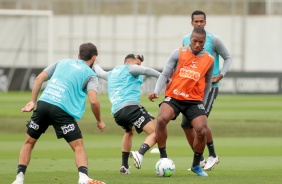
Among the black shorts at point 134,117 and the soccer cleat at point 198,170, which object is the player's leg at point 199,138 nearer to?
the soccer cleat at point 198,170

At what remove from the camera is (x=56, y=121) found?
11.4m

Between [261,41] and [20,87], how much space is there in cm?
1513

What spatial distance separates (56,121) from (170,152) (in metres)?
6.70

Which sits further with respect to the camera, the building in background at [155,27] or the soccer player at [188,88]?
the building in background at [155,27]

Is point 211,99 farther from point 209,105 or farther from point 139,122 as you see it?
point 139,122

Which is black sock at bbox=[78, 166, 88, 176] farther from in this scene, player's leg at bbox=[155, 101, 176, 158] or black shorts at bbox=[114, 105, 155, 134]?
black shorts at bbox=[114, 105, 155, 134]

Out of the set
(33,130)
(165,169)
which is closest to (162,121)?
(165,169)

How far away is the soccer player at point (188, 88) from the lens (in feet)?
41.9

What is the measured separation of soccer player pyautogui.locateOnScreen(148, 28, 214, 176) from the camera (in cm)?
1277

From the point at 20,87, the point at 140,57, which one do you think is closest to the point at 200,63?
the point at 140,57

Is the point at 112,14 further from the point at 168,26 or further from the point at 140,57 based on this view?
the point at 140,57

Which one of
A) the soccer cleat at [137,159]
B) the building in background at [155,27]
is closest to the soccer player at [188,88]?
the soccer cleat at [137,159]

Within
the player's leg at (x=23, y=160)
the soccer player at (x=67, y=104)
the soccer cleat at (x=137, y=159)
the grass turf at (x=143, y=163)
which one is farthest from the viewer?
the soccer cleat at (x=137, y=159)

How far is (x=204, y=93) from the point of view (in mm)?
13367
